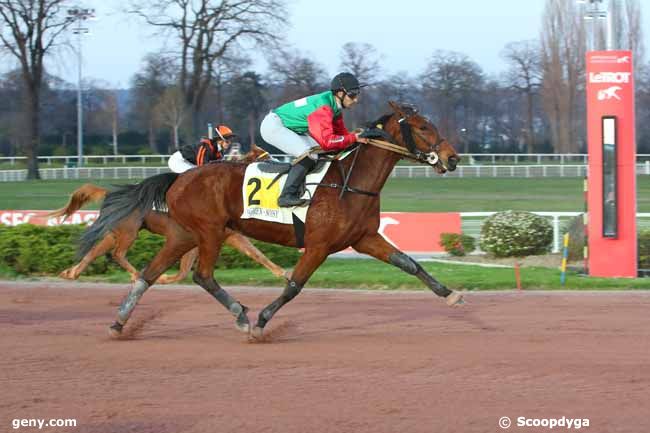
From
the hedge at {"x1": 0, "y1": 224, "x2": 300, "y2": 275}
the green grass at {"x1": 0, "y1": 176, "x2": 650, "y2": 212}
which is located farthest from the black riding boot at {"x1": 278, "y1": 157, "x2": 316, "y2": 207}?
the green grass at {"x1": 0, "y1": 176, "x2": 650, "y2": 212}

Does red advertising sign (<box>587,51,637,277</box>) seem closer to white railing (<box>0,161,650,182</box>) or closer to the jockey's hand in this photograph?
the jockey's hand

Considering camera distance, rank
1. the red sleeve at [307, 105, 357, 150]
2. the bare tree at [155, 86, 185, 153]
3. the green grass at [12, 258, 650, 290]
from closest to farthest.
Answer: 1. the red sleeve at [307, 105, 357, 150]
2. the green grass at [12, 258, 650, 290]
3. the bare tree at [155, 86, 185, 153]

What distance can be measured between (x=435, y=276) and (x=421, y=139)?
467 centimetres

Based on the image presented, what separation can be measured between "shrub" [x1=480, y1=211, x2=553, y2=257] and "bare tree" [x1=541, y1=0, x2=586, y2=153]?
1371 inches

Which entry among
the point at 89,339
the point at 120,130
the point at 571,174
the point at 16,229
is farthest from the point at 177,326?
the point at 120,130

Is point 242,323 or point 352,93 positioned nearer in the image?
point 352,93

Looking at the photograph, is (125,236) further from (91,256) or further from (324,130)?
(324,130)

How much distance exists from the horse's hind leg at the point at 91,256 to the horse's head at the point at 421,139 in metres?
4.55

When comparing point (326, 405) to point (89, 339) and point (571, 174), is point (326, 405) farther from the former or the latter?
point (571, 174)

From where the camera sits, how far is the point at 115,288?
1188cm

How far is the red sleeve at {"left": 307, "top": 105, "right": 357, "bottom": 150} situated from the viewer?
25.0 ft

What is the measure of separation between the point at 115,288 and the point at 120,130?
5626cm

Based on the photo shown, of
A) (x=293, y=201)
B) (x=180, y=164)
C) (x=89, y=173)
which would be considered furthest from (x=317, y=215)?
(x=89, y=173)

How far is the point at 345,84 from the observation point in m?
7.70
